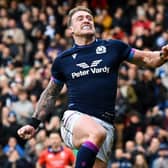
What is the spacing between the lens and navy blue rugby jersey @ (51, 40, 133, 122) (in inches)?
356

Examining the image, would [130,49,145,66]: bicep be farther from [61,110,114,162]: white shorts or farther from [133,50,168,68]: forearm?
[61,110,114,162]: white shorts

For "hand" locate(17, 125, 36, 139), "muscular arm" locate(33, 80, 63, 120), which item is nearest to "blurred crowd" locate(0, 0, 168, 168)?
"muscular arm" locate(33, 80, 63, 120)

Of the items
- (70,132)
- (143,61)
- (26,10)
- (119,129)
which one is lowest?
(119,129)

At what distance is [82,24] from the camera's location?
9258 millimetres

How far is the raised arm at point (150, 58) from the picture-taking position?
911 cm

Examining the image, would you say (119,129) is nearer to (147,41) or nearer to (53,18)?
(147,41)

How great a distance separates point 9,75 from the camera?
20.3 metres

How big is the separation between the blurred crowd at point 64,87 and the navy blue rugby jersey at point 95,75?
6.13 metres

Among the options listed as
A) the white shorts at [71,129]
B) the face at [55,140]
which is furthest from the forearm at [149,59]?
the face at [55,140]

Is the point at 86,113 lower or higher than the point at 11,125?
higher

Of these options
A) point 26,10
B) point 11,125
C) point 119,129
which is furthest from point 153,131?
point 26,10

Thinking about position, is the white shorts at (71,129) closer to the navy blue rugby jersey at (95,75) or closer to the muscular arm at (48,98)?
the navy blue rugby jersey at (95,75)

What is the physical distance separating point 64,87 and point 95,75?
9395 mm

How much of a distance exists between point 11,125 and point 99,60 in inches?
358
